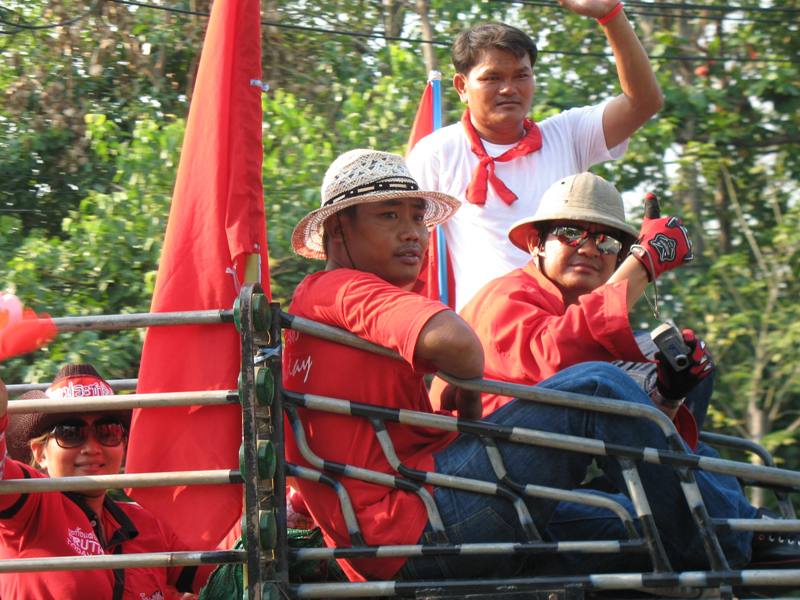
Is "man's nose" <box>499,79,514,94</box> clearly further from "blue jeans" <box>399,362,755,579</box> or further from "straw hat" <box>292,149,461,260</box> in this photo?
"blue jeans" <box>399,362,755,579</box>

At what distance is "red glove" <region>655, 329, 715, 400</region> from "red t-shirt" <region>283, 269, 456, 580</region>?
59cm

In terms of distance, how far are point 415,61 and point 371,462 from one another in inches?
213

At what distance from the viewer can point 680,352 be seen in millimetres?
3209

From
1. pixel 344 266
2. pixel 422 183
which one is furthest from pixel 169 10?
pixel 344 266

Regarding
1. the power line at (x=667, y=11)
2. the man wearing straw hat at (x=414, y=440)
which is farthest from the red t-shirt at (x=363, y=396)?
the power line at (x=667, y=11)

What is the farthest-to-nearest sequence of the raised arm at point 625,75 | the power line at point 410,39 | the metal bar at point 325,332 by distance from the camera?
the power line at point 410,39, the raised arm at point 625,75, the metal bar at point 325,332

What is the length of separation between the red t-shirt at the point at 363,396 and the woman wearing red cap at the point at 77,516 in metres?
0.55

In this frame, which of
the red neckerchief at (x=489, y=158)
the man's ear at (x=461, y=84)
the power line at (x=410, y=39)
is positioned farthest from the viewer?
the power line at (x=410, y=39)

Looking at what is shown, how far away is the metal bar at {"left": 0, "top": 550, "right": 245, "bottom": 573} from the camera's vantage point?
301 cm

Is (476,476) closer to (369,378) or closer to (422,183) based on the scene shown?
(369,378)

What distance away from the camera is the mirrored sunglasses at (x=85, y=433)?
3.54 m

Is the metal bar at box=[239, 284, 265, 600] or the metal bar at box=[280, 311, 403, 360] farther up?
the metal bar at box=[280, 311, 403, 360]

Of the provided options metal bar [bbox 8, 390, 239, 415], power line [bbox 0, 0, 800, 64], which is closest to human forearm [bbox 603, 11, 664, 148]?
metal bar [bbox 8, 390, 239, 415]

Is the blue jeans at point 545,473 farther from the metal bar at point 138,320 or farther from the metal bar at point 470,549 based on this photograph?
the metal bar at point 138,320
